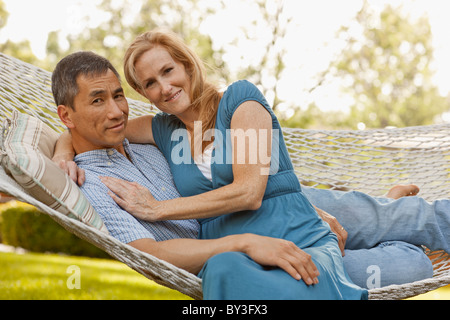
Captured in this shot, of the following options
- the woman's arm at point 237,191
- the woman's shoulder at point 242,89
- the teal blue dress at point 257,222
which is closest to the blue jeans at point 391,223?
the teal blue dress at point 257,222

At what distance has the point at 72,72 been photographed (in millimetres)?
1704

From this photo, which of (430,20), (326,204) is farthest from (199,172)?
(430,20)

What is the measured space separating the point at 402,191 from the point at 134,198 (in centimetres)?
145

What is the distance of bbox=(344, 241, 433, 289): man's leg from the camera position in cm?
180

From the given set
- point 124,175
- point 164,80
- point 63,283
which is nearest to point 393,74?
point 63,283

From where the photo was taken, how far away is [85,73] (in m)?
1.70

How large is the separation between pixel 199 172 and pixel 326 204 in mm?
652

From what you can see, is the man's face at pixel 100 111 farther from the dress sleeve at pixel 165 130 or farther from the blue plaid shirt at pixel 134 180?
the dress sleeve at pixel 165 130

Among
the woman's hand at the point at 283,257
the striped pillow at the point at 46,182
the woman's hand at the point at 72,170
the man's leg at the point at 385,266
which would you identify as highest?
the woman's hand at the point at 72,170

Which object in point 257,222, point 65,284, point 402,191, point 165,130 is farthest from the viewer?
point 65,284

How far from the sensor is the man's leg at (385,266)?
1.80 meters

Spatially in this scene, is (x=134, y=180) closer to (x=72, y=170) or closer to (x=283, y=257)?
(x=72, y=170)
